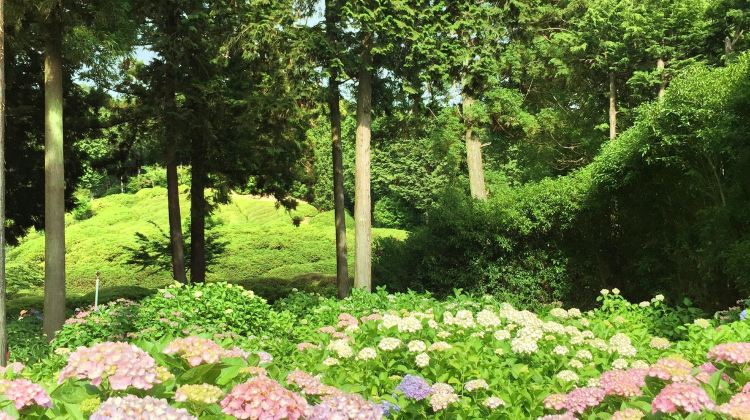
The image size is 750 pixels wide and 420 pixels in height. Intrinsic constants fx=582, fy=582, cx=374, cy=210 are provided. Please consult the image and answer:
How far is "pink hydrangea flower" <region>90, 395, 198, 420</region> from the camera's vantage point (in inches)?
59.7

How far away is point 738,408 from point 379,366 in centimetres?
251

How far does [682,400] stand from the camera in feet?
6.11

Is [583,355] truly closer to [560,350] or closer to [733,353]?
[560,350]

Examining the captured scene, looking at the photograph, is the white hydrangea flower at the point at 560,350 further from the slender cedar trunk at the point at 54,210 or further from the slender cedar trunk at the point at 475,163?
the slender cedar trunk at the point at 475,163

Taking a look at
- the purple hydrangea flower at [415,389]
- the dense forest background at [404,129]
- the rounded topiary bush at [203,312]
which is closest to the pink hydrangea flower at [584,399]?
→ the purple hydrangea flower at [415,389]

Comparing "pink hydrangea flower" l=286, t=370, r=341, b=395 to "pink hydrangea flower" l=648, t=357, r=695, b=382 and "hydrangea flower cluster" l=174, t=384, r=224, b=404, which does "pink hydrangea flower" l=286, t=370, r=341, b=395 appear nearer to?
"hydrangea flower cluster" l=174, t=384, r=224, b=404

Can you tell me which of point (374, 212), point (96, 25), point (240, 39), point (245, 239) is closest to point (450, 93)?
point (240, 39)

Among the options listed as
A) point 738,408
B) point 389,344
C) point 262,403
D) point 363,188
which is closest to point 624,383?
point 738,408

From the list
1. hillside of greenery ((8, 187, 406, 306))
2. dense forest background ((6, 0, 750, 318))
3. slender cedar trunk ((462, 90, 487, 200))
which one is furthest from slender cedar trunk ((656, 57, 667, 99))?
hillside of greenery ((8, 187, 406, 306))

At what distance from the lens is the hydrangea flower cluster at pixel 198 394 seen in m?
1.81

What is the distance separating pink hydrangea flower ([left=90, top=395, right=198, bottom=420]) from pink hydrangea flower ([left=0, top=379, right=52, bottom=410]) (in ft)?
0.97

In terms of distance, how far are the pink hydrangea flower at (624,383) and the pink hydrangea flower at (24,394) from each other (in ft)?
6.68

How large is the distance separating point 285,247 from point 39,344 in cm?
1897

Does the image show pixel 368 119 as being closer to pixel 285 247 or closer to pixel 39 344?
pixel 39 344
